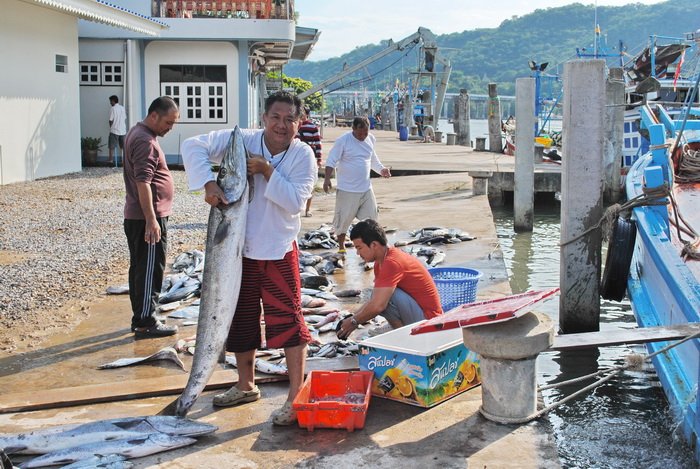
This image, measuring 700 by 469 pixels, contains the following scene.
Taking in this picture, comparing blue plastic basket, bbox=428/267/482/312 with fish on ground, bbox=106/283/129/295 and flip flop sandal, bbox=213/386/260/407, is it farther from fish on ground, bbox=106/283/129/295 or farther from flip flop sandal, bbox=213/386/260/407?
fish on ground, bbox=106/283/129/295

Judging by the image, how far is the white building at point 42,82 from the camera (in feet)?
55.0

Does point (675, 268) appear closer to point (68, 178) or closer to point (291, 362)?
point (291, 362)

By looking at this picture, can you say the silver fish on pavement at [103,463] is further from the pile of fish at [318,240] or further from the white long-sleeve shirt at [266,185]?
the pile of fish at [318,240]

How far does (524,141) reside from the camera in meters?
14.7

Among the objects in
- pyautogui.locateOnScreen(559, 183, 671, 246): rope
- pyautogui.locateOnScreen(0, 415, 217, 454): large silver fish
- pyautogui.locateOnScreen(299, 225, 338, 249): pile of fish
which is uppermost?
pyautogui.locateOnScreen(559, 183, 671, 246): rope

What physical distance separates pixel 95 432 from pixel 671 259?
5126mm

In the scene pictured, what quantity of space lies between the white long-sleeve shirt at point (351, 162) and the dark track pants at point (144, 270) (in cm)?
369

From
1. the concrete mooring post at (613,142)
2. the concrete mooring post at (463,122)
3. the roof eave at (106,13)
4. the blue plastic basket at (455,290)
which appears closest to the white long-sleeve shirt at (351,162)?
the blue plastic basket at (455,290)

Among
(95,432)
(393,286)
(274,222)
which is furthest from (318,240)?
(95,432)

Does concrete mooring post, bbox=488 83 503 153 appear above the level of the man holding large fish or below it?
above

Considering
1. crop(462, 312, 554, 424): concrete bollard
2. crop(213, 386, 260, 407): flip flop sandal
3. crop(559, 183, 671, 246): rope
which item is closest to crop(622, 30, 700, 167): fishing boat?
crop(559, 183, 671, 246): rope

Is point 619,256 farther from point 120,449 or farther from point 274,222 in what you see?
point 120,449

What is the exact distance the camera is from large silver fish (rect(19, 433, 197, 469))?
13.7 ft

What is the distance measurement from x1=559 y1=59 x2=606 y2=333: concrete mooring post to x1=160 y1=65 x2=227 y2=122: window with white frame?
16.1 meters
